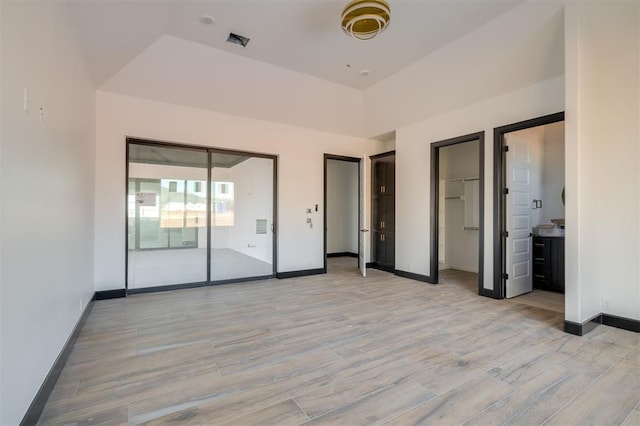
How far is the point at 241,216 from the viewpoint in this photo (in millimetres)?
5582

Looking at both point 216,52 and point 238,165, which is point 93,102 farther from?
point 238,165

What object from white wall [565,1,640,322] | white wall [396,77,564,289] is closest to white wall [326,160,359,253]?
white wall [396,77,564,289]

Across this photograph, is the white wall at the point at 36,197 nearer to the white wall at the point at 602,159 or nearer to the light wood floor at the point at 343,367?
the light wood floor at the point at 343,367

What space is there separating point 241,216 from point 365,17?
3.84 m

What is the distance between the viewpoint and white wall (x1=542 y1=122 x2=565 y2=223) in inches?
209

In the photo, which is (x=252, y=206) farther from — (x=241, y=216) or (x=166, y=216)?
(x=166, y=216)

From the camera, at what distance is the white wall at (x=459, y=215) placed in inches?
254

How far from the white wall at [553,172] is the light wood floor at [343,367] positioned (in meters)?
2.47

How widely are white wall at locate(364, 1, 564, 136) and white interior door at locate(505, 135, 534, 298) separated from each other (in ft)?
3.05

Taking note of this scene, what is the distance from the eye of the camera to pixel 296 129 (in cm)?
602

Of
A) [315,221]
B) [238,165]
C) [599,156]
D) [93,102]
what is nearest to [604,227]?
[599,156]

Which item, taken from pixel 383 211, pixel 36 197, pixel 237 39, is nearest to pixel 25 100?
pixel 36 197

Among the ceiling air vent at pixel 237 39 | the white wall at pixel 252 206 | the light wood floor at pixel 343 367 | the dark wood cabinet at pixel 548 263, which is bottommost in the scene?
the light wood floor at pixel 343 367

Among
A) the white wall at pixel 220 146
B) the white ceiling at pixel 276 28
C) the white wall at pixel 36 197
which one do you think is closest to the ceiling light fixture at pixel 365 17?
the white ceiling at pixel 276 28
